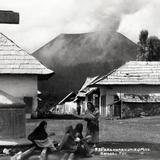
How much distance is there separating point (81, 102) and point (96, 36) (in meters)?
52.8

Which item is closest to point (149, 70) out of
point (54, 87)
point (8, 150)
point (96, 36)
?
point (8, 150)

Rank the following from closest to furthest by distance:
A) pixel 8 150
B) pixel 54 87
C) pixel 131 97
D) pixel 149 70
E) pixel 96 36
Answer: pixel 8 150 < pixel 131 97 < pixel 149 70 < pixel 54 87 < pixel 96 36

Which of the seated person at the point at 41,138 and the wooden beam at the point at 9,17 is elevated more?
the wooden beam at the point at 9,17

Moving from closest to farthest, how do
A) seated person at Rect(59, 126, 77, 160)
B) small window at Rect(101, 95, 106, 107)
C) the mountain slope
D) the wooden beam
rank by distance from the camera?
the wooden beam, seated person at Rect(59, 126, 77, 160), small window at Rect(101, 95, 106, 107), the mountain slope

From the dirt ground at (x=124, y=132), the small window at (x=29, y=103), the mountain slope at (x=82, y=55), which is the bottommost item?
the dirt ground at (x=124, y=132)

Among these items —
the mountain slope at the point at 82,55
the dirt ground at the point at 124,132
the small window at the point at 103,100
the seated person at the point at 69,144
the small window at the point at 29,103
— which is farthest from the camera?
the mountain slope at the point at 82,55

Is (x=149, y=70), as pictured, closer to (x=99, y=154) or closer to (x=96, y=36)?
(x=99, y=154)

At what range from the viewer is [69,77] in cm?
10231

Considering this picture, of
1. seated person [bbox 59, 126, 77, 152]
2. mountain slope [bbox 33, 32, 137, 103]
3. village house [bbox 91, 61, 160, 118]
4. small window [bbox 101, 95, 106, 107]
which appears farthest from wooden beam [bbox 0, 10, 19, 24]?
mountain slope [bbox 33, 32, 137, 103]

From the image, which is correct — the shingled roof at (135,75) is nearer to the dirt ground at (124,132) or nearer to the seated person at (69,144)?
the dirt ground at (124,132)

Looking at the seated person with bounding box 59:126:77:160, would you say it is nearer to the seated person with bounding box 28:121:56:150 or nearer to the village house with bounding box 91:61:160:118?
the seated person with bounding box 28:121:56:150

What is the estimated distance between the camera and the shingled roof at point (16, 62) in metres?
26.4

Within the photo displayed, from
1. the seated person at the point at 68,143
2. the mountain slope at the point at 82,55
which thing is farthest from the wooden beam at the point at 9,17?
the mountain slope at the point at 82,55

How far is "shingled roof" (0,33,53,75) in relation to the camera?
2641 cm
